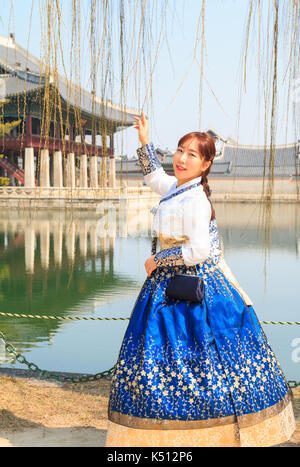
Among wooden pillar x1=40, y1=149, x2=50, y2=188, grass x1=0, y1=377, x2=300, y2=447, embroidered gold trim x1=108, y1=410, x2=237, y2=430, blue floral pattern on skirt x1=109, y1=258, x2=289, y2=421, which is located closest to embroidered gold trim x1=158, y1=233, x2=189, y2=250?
blue floral pattern on skirt x1=109, y1=258, x2=289, y2=421

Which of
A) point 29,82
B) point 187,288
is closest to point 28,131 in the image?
point 29,82

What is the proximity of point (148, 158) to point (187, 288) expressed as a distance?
0.67 meters

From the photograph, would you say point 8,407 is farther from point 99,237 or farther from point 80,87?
point 99,237

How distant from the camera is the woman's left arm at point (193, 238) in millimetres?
2178

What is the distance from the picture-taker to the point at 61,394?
11.4 ft

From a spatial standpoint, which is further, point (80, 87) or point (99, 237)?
point (99, 237)

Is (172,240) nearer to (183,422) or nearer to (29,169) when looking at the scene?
(183,422)

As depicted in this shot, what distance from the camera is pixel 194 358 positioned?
2119 mm

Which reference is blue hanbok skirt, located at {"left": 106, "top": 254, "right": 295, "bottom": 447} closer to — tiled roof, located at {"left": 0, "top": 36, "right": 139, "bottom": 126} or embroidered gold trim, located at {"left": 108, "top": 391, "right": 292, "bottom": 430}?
embroidered gold trim, located at {"left": 108, "top": 391, "right": 292, "bottom": 430}

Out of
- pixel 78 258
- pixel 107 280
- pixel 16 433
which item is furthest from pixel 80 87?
pixel 78 258

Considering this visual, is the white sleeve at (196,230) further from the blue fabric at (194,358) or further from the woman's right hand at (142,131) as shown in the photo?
the woman's right hand at (142,131)

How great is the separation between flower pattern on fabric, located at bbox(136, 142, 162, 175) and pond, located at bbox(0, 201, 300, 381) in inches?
16.4

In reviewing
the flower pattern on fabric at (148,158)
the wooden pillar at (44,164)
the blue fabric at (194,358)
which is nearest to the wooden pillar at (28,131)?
the wooden pillar at (44,164)

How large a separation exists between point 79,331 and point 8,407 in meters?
4.34
